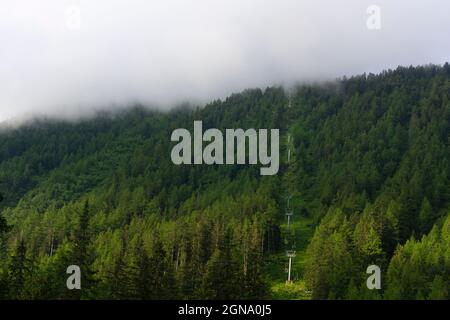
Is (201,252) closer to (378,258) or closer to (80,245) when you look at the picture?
(378,258)

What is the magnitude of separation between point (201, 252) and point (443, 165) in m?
106

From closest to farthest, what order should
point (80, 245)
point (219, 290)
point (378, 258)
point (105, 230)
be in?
point (80, 245) < point (219, 290) < point (378, 258) < point (105, 230)

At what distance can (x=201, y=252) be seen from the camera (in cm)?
10325

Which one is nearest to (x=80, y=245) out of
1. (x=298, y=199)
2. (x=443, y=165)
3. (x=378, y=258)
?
(x=378, y=258)

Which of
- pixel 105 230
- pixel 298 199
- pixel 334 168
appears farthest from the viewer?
pixel 334 168

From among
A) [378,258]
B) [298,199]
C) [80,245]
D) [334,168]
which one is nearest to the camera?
[80,245]

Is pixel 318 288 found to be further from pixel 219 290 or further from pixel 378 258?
pixel 219 290

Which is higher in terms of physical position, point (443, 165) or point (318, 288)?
point (443, 165)
